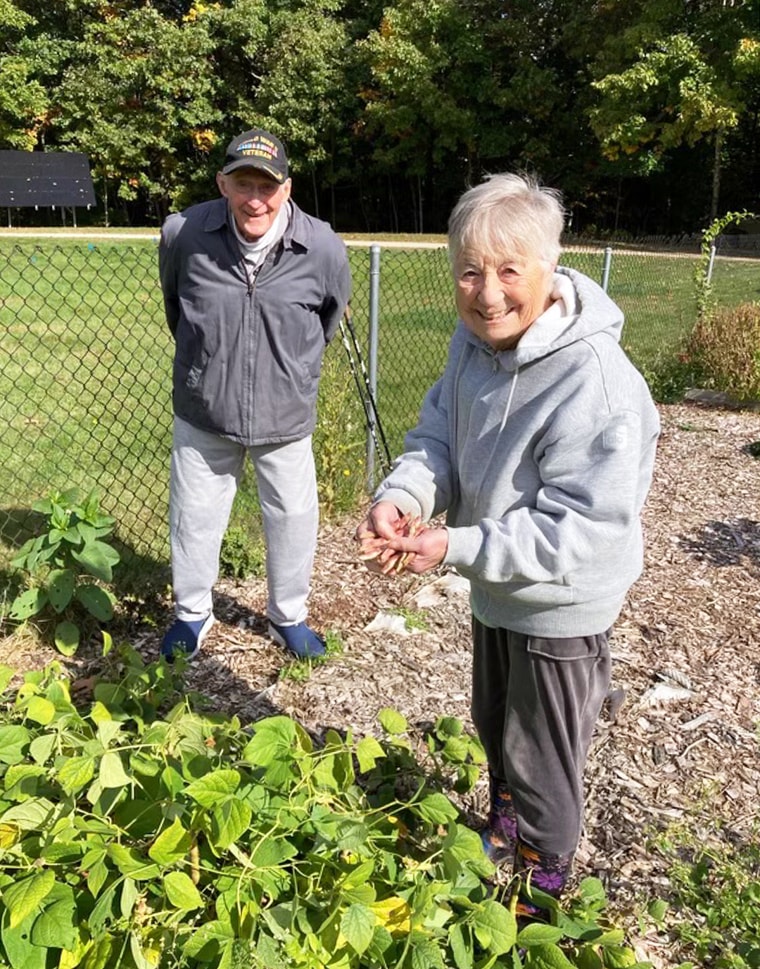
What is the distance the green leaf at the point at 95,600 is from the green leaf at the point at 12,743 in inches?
59.1

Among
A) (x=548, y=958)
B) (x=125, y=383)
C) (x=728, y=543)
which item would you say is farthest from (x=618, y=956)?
(x=125, y=383)

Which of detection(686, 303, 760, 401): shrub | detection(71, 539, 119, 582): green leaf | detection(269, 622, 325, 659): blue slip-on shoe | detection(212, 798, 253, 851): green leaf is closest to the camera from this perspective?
detection(212, 798, 253, 851): green leaf

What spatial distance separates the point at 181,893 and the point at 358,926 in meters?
0.30

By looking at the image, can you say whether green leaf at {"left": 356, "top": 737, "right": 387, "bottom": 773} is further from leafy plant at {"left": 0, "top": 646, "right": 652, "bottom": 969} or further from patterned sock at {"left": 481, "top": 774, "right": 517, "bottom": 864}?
patterned sock at {"left": 481, "top": 774, "right": 517, "bottom": 864}

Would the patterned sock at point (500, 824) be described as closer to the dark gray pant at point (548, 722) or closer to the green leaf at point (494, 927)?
the dark gray pant at point (548, 722)

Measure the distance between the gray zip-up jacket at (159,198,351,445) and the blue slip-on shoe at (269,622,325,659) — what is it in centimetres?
83

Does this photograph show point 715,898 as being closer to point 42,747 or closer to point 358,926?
point 358,926

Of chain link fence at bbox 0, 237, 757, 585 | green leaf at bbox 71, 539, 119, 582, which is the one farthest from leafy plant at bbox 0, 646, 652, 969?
chain link fence at bbox 0, 237, 757, 585

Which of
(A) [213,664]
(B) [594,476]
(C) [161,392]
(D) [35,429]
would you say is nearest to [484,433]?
(B) [594,476]

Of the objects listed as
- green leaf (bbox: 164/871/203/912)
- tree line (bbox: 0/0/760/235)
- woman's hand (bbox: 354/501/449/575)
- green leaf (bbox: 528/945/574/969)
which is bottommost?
green leaf (bbox: 528/945/574/969)

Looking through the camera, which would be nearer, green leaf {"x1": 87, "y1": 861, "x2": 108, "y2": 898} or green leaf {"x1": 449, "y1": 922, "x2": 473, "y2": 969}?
green leaf {"x1": 87, "y1": 861, "x2": 108, "y2": 898}

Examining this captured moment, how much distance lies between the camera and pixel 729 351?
24.4 feet

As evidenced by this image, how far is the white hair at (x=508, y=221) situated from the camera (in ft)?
4.99

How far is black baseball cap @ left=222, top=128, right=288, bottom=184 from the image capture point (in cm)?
267
